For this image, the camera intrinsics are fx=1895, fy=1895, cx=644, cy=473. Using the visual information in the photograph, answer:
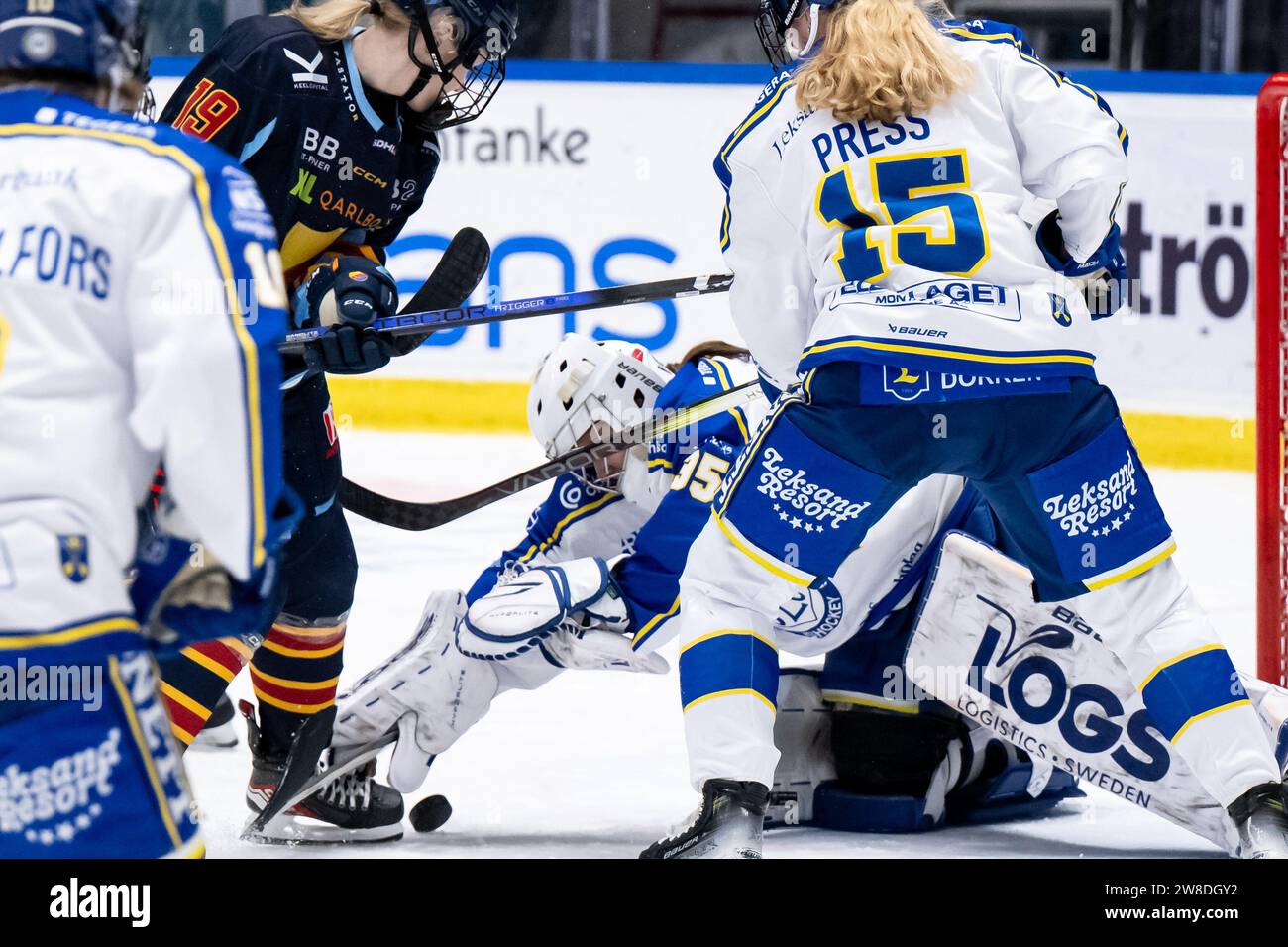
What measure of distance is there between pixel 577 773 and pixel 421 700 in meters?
0.36

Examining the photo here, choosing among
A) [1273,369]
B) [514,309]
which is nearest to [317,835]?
[514,309]

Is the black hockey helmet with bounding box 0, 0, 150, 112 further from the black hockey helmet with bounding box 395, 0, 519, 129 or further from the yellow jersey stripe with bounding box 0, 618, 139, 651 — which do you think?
the black hockey helmet with bounding box 395, 0, 519, 129

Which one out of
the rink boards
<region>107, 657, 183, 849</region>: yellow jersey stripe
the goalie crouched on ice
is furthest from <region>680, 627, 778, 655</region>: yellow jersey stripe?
the rink boards

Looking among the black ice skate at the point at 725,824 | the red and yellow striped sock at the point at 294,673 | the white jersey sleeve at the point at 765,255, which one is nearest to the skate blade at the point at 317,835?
the red and yellow striped sock at the point at 294,673

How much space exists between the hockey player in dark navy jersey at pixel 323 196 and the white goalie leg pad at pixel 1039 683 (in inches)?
31.7

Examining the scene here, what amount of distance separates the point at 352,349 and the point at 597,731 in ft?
3.38

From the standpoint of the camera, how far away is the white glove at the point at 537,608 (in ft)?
8.57

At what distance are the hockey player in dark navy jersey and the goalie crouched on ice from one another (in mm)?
128

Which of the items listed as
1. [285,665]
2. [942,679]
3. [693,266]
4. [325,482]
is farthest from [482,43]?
[693,266]

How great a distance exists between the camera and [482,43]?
2521 mm

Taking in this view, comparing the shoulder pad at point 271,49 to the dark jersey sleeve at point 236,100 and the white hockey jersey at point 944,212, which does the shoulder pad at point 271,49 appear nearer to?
the dark jersey sleeve at point 236,100

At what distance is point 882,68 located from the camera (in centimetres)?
223

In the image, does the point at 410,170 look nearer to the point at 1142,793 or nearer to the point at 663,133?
the point at 1142,793

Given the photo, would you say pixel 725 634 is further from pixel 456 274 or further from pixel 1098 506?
pixel 456 274
